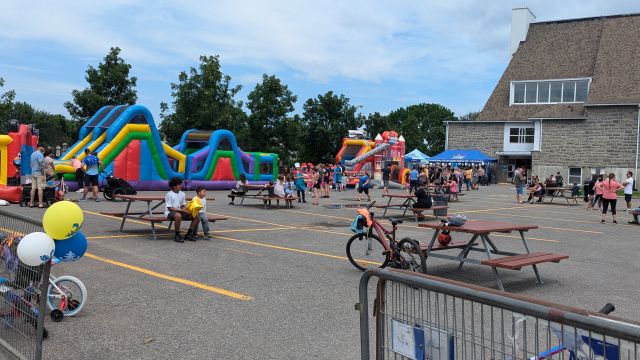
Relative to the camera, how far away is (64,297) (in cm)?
561

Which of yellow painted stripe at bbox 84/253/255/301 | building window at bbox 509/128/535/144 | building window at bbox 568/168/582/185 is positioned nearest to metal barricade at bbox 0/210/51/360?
yellow painted stripe at bbox 84/253/255/301

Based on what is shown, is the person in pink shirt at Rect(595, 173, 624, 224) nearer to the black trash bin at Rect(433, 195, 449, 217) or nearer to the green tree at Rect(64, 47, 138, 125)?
the black trash bin at Rect(433, 195, 449, 217)

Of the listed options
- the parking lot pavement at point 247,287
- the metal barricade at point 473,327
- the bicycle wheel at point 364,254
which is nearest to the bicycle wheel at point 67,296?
the parking lot pavement at point 247,287

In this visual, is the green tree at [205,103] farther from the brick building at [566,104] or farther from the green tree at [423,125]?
the green tree at [423,125]

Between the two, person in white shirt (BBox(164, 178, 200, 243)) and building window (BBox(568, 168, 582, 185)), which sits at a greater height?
building window (BBox(568, 168, 582, 185))

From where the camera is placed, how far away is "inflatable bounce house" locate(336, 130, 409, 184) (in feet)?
124

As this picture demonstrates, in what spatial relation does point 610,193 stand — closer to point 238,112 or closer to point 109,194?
point 109,194

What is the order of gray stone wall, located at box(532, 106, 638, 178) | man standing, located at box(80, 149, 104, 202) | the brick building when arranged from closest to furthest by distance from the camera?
man standing, located at box(80, 149, 104, 202), gray stone wall, located at box(532, 106, 638, 178), the brick building

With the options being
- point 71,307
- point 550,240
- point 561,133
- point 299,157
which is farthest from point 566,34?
point 71,307

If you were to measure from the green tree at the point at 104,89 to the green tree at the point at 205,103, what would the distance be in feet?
11.7

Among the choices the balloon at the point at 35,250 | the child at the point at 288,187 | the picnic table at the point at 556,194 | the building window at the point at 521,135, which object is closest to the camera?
the balloon at the point at 35,250

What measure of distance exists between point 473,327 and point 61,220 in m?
3.15

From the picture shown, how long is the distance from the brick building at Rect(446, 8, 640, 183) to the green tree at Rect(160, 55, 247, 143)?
23.1 m

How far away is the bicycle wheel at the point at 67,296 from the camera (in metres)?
5.57
